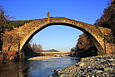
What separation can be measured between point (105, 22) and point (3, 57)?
86.8ft

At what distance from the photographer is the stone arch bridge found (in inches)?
699

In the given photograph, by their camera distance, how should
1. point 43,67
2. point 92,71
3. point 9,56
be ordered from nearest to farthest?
point 92,71
point 43,67
point 9,56

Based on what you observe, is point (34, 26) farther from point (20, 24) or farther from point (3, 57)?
point (3, 57)

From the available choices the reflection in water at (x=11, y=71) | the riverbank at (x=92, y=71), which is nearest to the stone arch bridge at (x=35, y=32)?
the reflection in water at (x=11, y=71)

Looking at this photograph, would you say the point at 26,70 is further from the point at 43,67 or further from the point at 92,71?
the point at 92,71

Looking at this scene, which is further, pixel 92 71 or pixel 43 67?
pixel 43 67

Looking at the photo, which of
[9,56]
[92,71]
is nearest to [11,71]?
[92,71]

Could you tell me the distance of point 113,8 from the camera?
29.7m

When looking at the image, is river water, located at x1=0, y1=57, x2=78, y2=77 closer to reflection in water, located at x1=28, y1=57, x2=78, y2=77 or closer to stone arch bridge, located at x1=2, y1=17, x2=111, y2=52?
reflection in water, located at x1=28, y1=57, x2=78, y2=77

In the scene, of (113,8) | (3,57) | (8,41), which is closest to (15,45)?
(8,41)

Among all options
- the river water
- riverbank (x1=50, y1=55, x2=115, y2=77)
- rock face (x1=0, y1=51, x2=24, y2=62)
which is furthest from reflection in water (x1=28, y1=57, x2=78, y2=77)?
rock face (x1=0, y1=51, x2=24, y2=62)

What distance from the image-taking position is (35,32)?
20234 mm

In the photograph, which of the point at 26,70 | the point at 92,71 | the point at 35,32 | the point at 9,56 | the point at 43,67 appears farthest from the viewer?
the point at 35,32

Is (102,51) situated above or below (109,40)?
below
